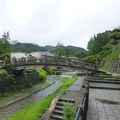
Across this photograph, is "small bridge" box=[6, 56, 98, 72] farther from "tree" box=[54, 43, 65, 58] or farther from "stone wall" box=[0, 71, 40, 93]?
"tree" box=[54, 43, 65, 58]

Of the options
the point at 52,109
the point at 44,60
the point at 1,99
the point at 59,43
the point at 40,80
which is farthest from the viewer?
the point at 59,43

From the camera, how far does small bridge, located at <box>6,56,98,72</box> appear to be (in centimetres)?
3544

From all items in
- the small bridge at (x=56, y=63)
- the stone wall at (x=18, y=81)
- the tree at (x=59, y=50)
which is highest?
the tree at (x=59, y=50)

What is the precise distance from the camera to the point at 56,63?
120 feet

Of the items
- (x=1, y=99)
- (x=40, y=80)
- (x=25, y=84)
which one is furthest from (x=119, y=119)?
(x=40, y=80)

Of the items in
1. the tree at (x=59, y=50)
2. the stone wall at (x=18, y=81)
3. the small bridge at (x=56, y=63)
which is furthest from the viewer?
the tree at (x=59, y=50)

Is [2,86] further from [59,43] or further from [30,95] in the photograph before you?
[59,43]

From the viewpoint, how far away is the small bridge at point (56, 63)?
35.4 metres

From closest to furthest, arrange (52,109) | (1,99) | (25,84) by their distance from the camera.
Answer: (52,109) < (1,99) < (25,84)

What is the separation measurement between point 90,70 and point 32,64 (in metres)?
9.06

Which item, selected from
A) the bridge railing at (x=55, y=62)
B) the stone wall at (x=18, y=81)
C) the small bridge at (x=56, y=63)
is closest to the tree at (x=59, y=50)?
the stone wall at (x=18, y=81)

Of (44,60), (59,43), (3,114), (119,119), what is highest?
(59,43)

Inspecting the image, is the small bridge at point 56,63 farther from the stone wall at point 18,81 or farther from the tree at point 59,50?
the tree at point 59,50

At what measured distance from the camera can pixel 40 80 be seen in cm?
5009
